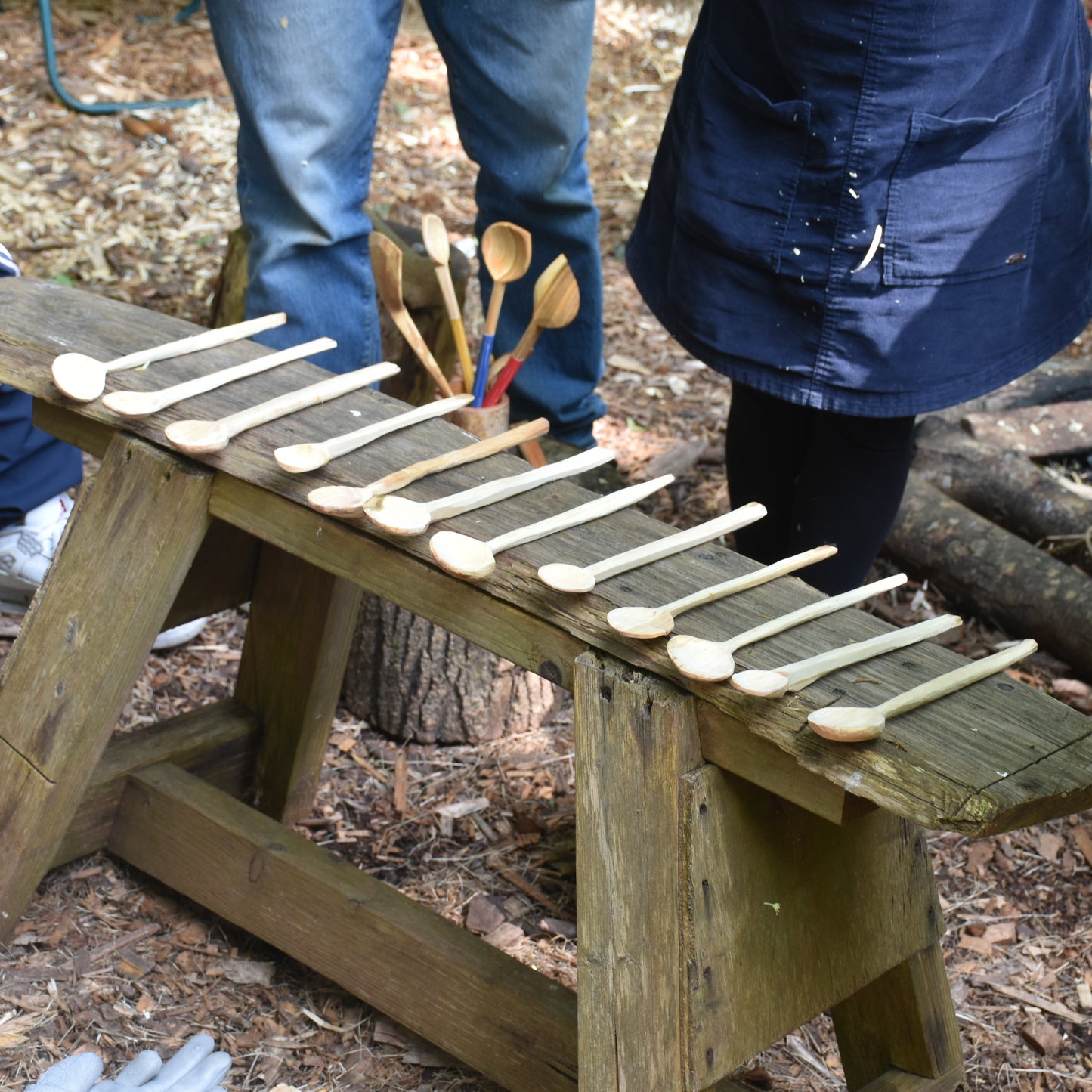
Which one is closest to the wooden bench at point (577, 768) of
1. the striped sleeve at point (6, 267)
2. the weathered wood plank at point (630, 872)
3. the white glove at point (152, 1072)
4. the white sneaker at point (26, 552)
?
the weathered wood plank at point (630, 872)

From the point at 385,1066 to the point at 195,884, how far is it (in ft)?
1.05

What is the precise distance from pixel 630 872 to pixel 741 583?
259 millimetres

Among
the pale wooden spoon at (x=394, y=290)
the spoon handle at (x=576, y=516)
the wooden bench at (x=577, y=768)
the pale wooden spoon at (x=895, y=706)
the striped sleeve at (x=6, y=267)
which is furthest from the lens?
the striped sleeve at (x=6, y=267)

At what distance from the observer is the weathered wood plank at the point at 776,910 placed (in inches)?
40.9

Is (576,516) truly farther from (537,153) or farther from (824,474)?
(537,153)

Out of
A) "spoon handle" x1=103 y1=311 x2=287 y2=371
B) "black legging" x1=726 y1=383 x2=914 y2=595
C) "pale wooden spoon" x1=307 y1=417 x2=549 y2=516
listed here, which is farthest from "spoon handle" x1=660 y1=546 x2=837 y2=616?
"spoon handle" x1=103 y1=311 x2=287 y2=371

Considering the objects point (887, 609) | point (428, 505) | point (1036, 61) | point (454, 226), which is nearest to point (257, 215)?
point (428, 505)

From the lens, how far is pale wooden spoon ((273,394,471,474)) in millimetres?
1180

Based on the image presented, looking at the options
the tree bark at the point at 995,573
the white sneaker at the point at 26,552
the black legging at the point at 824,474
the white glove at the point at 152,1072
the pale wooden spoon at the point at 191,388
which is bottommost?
the white glove at the point at 152,1072

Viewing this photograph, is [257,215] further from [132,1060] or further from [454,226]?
[454,226]

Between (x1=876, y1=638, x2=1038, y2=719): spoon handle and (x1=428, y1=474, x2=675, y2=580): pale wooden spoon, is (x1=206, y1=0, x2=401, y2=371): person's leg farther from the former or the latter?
(x1=876, y1=638, x2=1038, y2=719): spoon handle

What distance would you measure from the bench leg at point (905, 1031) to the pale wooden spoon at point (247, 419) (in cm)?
80

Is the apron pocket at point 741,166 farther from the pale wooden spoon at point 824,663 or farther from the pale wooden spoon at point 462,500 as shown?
the pale wooden spoon at point 824,663

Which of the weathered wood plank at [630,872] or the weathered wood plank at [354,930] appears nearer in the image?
the weathered wood plank at [630,872]
